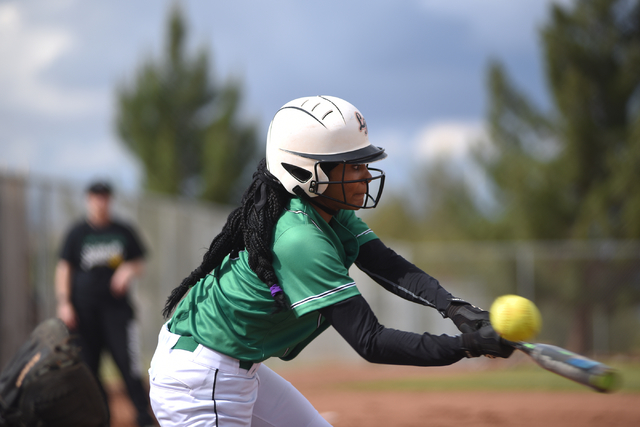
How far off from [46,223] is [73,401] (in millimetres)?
6837

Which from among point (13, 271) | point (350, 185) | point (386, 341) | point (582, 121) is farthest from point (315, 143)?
point (582, 121)

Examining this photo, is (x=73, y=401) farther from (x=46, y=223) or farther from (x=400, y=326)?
(x=400, y=326)

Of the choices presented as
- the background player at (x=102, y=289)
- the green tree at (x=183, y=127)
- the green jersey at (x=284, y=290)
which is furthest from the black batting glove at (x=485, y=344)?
the green tree at (x=183, y=127)

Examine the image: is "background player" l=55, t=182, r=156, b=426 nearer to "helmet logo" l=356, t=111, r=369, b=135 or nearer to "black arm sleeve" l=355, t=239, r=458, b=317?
"black arm sleeve" l=355, t=239, r=458, b=317

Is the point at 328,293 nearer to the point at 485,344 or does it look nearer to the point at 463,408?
the point at 485,344

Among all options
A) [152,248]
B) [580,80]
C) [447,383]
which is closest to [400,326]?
[447,383]

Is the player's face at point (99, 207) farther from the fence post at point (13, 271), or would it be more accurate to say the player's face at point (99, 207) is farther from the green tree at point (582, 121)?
the green tree at point (582, 121)

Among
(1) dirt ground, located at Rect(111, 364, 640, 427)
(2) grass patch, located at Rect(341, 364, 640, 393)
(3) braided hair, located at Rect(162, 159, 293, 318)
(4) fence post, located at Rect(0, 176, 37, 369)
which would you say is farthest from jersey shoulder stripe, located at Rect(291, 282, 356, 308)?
(2) grass patch, located at Rect(341, 364, 640, 393)

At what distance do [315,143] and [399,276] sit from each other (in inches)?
28.9

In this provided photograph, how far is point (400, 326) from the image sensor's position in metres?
17.0

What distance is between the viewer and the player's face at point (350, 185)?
286 cm

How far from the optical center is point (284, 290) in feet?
8.57

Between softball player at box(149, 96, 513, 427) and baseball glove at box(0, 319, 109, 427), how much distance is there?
874mm

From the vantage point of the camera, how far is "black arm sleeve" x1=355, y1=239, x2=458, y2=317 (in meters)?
2.91
